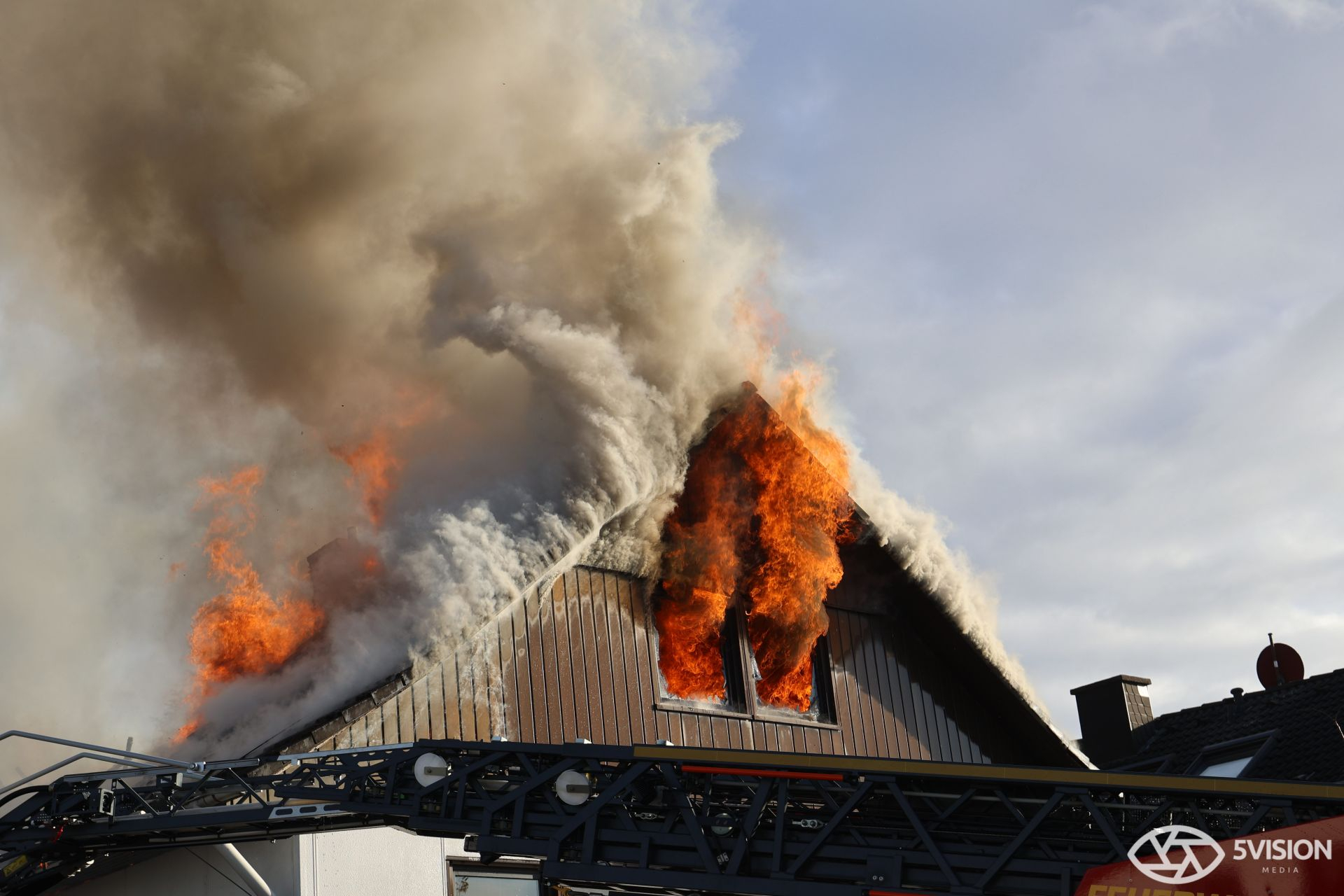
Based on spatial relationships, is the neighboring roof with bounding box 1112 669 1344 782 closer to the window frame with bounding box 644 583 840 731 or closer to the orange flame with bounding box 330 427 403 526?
the window frame with bounding box 644 583 840 731

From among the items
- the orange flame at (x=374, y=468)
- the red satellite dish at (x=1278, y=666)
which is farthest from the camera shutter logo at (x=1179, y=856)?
the red satellite dish at (x=1278, y=666)

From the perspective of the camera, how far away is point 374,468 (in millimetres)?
14680

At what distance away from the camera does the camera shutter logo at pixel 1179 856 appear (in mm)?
8328

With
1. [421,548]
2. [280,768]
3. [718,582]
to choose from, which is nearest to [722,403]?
[718,582]

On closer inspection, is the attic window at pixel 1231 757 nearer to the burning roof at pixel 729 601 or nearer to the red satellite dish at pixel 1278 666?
the burning roof at pixel 729 601

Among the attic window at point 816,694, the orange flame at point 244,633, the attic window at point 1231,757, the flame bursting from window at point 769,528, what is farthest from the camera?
the attic window at point 1231,757

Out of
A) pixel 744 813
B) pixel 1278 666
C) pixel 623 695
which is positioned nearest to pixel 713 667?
pixel 623 695

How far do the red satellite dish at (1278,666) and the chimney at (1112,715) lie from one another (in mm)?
1867

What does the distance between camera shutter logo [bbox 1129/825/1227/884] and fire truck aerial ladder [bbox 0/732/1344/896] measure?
11 centimetres

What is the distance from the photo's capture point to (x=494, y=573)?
12.1m

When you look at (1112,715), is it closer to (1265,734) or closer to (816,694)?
(1265,734)

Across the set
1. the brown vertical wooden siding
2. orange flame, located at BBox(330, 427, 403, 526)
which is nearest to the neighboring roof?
the brown vertical wooden siding

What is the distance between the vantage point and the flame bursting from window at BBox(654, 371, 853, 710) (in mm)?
14742

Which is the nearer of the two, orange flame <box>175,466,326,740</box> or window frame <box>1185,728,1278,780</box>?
orange flame <box>175,466,326,740</box>
